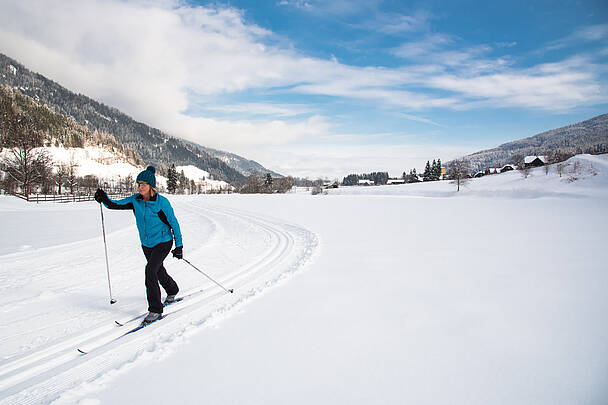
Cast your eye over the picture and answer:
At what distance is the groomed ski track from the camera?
2680 millimetres

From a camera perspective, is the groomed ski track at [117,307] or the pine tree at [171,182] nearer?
the groomed ski track at [117,307]

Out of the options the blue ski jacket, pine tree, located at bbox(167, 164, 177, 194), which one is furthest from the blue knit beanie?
pine tree, located at bbox(167, 164, 177, 194)

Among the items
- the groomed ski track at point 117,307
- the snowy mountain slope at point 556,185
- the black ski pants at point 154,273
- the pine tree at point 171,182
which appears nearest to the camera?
the groomed ski track at point 117,307

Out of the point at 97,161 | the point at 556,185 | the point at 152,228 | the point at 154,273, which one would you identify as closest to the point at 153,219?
the point at 152,228

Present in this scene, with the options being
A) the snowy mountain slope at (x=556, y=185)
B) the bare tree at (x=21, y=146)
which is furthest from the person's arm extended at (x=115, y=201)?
the snowy mountain slope at (x=556, y=185)

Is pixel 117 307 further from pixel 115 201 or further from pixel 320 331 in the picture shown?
pixel 320 331

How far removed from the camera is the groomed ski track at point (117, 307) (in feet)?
8.79

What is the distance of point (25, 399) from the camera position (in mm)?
2338

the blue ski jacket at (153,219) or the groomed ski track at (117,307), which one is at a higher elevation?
the blue ski jacket at (153,219)

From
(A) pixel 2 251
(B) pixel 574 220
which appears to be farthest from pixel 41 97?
(B) pixel 574 220

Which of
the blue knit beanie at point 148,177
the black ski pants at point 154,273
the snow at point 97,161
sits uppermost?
the snow at point 97,161

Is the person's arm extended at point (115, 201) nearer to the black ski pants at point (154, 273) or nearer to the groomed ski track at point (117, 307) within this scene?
the black ski pants at point (154, 273)

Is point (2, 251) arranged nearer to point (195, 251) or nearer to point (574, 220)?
point (195, 251)

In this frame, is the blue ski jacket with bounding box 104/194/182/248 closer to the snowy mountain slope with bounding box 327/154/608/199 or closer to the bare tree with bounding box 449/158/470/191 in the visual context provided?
the snowy mountain slope with bounding box 327/154/608/199
